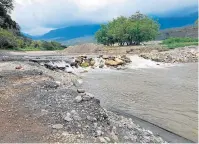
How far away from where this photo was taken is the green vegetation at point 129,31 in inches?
3784

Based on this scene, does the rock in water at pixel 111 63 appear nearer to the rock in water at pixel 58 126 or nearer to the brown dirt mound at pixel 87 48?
the rock in water at pixel 58 126

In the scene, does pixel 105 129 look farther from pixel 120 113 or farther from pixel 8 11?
pixel 8 11

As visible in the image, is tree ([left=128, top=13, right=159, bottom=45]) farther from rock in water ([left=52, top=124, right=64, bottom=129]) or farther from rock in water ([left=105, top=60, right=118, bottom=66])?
rock in water ([left=52, top=124, right=64, bottom=129])

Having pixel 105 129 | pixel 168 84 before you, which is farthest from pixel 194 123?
pixel 168 84

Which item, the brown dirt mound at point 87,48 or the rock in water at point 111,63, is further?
the brown dirt mound at point 87,48

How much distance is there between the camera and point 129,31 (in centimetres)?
9581

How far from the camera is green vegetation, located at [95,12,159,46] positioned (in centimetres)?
9612

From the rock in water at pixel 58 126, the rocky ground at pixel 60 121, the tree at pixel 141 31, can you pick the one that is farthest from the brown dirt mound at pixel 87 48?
the rock in water at pixel 58 126

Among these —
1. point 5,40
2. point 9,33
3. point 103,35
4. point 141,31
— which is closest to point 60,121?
point 5,40

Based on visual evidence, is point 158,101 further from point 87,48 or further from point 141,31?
point 141,31

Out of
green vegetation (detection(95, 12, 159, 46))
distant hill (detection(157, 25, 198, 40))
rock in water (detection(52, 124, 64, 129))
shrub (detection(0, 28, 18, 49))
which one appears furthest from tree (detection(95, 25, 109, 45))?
rock in water (detection(52, 124, 64, 129))

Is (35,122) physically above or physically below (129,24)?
below

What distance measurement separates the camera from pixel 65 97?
14008mm

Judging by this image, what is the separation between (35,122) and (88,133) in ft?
6.62
